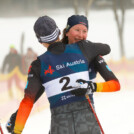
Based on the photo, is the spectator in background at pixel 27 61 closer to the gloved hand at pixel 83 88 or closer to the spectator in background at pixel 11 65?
the spectator in background at pixel 11 65

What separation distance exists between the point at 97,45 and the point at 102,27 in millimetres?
11846

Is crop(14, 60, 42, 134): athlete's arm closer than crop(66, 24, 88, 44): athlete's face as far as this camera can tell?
Yes

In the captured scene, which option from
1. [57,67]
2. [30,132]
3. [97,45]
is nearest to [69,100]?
[57,67]

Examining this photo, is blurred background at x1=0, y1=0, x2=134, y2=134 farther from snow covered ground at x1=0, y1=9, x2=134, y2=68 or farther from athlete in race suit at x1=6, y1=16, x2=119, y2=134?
athlete in race suit at x1=6, y1=16, x2=119, y2=134

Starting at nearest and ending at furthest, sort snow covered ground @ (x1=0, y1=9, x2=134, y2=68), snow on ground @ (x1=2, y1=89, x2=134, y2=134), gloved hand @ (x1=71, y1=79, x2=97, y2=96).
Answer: gloved hand @ (x1=71, y1=79, x2=97, y2=96) < snow on ground @ (x1=2, y1=89, x2=134, y2=134) < snow covered ground @ (x1=0, y1=9, x2=134, y2=68)

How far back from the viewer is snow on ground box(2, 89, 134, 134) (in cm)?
530

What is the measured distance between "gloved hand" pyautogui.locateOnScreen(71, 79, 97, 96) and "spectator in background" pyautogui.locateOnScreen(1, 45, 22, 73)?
7386 millimetres

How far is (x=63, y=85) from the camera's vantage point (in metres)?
1.90

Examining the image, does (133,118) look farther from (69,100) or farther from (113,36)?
(113,36)

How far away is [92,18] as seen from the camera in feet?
43.2

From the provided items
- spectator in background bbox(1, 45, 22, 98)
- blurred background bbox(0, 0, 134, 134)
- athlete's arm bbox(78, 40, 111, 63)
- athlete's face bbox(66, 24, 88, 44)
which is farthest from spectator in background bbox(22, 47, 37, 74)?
athlete's arm bbox(78, 40, 111, 63)

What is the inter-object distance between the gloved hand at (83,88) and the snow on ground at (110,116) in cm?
316

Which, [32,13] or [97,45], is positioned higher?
[32,13]

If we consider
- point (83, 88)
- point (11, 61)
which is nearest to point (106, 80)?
point (83, 88)
